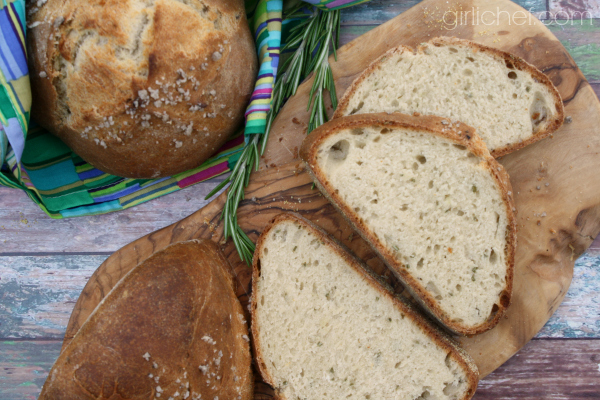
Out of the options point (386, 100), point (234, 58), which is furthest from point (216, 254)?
point (386, 100)

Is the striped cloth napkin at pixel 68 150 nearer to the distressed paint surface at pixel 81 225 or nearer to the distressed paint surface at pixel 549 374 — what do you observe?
the distressed paint surface at pixel 81 225

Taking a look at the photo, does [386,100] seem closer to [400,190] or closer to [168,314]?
[400,190]

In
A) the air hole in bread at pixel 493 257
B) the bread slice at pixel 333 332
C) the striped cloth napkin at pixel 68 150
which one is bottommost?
the bread slice at pixel 333 332

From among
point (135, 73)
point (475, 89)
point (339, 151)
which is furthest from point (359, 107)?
point (135, 73)

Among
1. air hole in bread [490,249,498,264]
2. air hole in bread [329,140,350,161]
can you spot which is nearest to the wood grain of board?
air hole in bread [329,140,350,161]

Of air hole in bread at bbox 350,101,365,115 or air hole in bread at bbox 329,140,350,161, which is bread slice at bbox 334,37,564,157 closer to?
air hole in bread at bbox 350,101,365,115

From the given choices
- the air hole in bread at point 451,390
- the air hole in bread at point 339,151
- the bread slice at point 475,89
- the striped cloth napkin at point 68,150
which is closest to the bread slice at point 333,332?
the air hole in bread at point 451,390
